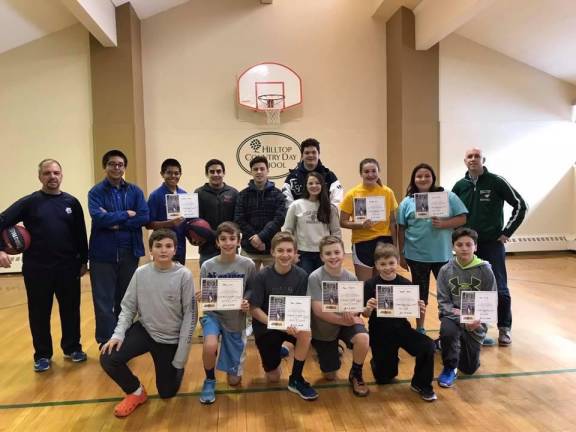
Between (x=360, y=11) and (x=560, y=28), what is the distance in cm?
303

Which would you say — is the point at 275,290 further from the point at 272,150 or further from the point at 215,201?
the point at 272,150

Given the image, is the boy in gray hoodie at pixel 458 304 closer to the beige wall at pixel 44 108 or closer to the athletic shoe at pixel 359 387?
the athletic shoe at pixel 359 387

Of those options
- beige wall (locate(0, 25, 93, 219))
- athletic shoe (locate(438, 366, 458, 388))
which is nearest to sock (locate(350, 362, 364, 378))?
athletic shoe (locate(438, 366, 458, 388))

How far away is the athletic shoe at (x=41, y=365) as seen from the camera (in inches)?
116

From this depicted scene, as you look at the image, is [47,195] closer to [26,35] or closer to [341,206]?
[341,206]

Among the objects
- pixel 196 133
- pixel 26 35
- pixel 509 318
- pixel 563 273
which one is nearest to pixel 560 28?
pixel 563 273

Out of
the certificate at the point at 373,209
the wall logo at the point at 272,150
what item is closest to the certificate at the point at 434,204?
the certificate at the point at 373,209

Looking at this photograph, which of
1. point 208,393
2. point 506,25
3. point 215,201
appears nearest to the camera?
point 208,393

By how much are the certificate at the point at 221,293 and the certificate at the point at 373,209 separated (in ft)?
3.62

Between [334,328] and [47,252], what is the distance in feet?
6.49

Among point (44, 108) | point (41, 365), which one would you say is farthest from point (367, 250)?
point (44, 108)

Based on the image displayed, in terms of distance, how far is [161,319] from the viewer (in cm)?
255

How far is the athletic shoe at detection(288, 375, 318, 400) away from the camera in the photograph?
8.15 ft

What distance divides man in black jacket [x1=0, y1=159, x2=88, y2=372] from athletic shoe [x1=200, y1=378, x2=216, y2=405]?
1190 mm
